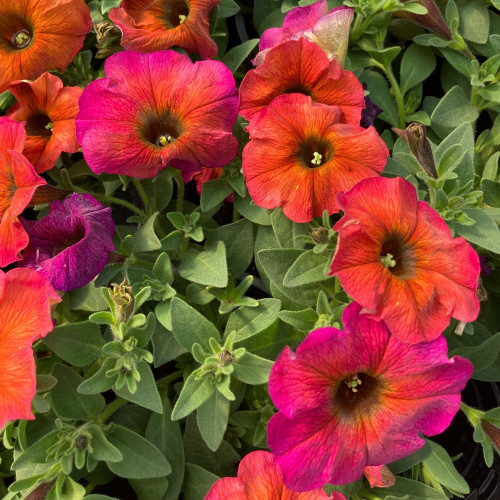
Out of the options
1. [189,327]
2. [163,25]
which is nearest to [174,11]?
[163,25]

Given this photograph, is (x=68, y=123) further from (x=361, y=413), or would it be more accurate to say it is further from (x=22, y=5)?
(x=361, y=413)

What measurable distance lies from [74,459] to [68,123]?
0.77 metres

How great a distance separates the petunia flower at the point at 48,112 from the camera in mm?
1351

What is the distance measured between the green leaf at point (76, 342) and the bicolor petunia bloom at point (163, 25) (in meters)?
0.67

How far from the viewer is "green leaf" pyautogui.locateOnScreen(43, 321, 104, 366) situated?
1.28m

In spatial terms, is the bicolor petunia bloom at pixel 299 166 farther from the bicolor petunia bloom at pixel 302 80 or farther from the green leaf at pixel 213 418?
the green leaf at pixel 213 418

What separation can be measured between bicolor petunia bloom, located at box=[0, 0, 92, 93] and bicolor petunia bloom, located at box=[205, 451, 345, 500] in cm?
106

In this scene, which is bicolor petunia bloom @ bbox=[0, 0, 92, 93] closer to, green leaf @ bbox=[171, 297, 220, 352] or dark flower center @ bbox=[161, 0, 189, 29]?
dark flower center @ bbox=[161, 0, 189, 29]

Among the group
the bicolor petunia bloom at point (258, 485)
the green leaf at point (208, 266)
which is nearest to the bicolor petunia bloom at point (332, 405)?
the bicolor petunia bloom at point (258, 485)

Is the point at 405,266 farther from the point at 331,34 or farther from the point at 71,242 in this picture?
the point at 71,242

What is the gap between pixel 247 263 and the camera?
1470 mm

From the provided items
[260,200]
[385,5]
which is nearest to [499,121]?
[385,5]

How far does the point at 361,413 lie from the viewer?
111 centimetres

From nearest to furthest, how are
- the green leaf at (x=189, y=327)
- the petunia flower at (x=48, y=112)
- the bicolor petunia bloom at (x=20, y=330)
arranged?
the bicolor petunia bloom at (x=20, y=330)
the green leaf at (x=189, y=327)
the petunia flower at (x=48, y=112)
